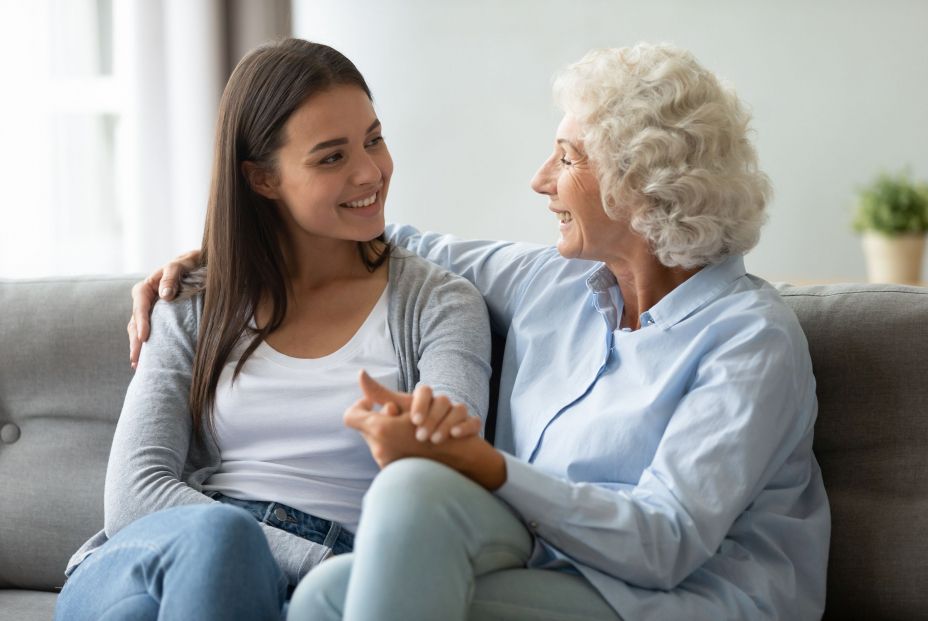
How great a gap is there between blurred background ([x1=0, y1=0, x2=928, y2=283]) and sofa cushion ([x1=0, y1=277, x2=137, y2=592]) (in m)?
1.57

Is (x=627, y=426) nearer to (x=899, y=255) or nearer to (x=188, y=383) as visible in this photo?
(x=188, y=383)

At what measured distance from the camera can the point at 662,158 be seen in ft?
5.11

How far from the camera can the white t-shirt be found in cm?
168

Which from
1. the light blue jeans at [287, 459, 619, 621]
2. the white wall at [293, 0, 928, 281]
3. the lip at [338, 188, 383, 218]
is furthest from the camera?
the white wall at [293, 0, 928, 281]

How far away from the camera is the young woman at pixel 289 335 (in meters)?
1.67

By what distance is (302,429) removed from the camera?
1695 millimetres

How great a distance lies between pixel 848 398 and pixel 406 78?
2812 mm

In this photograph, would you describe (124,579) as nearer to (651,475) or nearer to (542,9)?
(651,475)

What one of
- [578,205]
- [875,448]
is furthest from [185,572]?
[875,448]

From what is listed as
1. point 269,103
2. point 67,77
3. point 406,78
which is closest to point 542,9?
point 406,78

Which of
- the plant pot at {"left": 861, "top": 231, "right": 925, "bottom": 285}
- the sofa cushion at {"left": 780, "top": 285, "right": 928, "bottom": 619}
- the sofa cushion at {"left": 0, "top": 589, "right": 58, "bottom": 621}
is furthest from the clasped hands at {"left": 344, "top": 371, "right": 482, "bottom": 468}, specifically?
the plant pot at {"left": 861, "top": 231, "right": 925, "bottom": 285}

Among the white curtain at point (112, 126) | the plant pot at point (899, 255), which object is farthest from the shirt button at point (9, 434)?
the plant pot at point (899, 255)

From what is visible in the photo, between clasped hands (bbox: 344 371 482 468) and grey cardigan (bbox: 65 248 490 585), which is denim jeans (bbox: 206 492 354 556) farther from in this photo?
clasped hands (bbox: 344 371 482 468)

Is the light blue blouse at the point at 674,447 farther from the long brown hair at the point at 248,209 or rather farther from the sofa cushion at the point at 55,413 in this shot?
the sofa cushion at the point at 55,413
